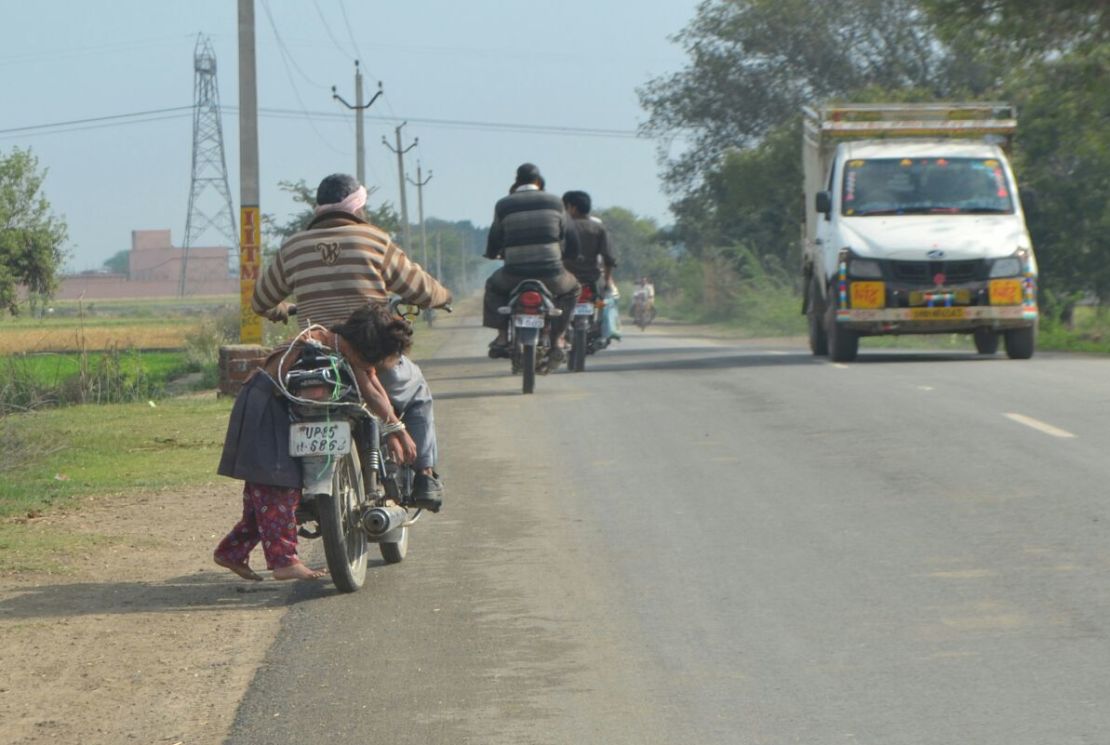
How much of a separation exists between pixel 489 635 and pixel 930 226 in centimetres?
1428

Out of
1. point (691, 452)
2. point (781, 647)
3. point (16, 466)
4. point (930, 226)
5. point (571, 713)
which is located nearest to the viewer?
point (571, 713)

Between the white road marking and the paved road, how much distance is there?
0.04m

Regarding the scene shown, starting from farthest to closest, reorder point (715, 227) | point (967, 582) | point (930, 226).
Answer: point (715, 227) → point (930, 226) → point (967, 582)

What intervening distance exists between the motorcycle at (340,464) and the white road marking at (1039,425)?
5.67m

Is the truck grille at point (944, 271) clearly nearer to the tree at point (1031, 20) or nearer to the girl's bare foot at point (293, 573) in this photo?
the tree at point (1031, 20)

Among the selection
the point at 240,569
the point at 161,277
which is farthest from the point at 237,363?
the point at 161,277

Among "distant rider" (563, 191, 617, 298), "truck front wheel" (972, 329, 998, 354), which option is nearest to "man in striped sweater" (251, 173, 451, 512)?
"distant rider" (563, 191, 617, 298)

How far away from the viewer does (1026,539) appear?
26.4ft

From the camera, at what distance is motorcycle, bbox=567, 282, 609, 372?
18.5m

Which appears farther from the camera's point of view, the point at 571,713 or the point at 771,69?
the point at 771,69

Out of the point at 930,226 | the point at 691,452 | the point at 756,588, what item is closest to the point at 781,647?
the point at 756,588

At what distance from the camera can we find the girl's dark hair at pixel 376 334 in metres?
7.23

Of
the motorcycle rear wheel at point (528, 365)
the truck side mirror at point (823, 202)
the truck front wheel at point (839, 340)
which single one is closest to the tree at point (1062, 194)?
the truck side mirror at point (823, 202)

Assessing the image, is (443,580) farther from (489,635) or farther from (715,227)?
(715,227)
